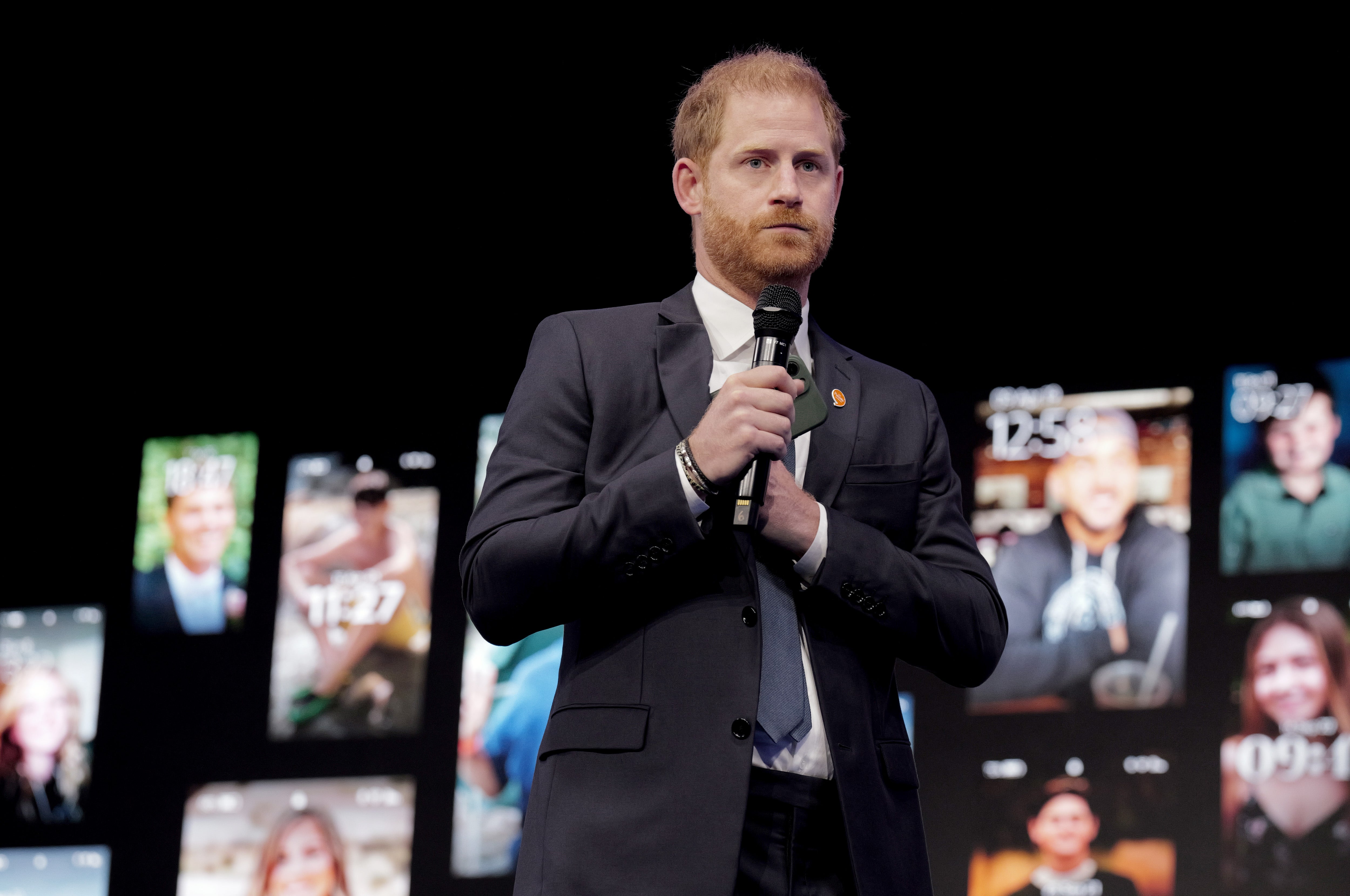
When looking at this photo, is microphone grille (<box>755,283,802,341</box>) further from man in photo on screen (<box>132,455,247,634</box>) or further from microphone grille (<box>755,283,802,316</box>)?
man in photo on screen (<box>132,455,247,634</box>)

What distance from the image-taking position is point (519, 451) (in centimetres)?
183

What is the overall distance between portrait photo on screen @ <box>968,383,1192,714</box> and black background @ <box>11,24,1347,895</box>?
57mm

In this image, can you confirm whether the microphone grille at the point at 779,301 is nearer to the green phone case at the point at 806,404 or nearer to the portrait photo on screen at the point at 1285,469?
the green phone case at the point at 806,404

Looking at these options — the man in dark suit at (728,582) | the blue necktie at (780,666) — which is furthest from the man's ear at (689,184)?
the blue necktie at (780,666)

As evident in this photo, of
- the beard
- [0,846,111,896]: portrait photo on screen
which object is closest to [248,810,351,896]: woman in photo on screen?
[0,846,111,896]: portrait photo on screen

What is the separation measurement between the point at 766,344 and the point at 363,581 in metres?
3.80

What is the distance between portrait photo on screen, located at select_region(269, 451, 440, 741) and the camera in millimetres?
5164

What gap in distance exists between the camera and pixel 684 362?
1.90 m

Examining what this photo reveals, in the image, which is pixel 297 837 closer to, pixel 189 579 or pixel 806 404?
pixel 189 579

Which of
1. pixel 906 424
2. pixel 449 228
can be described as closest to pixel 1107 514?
pixel 449 228

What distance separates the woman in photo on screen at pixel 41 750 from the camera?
5344 mm

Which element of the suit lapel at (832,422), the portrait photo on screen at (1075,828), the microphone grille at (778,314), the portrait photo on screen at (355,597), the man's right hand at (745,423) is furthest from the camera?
the portrait photo on screen at (355,597)

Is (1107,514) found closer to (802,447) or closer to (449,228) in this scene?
(449,228)

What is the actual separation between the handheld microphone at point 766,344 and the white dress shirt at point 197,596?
13.1ft
